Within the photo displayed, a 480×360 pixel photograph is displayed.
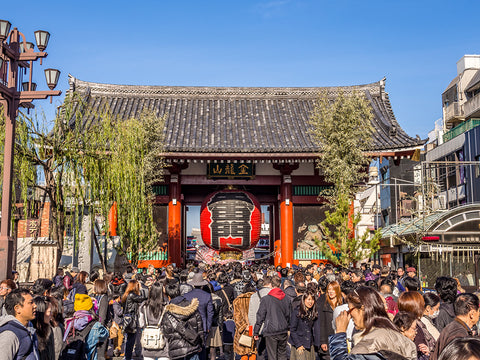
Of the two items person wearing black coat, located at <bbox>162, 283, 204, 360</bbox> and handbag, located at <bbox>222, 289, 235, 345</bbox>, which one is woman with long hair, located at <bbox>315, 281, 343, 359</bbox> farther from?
handbag, located at <bbox>222, 289, 235, 345</bbox>

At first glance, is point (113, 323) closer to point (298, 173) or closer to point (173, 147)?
point (173, 147)

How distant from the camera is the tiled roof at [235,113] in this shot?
22.9 m

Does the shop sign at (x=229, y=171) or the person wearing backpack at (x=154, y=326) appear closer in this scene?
the person wearing backpack at (x=154, y=326)

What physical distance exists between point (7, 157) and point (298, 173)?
13.9 metres

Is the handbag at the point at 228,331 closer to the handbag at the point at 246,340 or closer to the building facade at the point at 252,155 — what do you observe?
the handbag at the point at 246,340

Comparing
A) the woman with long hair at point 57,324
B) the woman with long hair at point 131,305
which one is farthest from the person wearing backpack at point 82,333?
the woman with long hair at point 131,305

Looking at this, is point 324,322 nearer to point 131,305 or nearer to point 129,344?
point 131,305

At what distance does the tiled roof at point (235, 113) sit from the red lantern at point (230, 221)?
6.78 ft

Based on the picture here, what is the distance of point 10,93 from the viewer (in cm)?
1229

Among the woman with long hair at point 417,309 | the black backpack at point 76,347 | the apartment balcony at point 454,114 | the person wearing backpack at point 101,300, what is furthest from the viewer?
the apartment balcony at point 454,114

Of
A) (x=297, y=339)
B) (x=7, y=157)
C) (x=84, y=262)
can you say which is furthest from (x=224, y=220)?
(x=297, y=339)

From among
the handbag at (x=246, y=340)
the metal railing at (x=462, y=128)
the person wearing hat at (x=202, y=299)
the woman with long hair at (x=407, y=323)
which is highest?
the metal railing at (x=462, y=128)

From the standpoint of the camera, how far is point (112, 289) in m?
10.1

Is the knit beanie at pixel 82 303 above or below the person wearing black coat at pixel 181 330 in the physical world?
above
